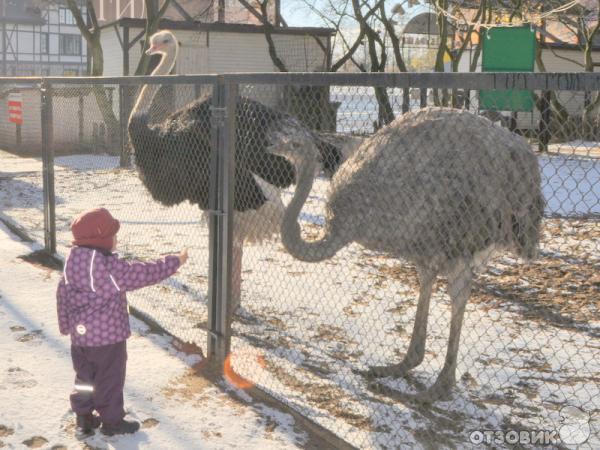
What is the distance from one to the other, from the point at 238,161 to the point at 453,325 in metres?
1.66

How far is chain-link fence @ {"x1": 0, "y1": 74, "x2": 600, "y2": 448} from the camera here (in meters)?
3.67

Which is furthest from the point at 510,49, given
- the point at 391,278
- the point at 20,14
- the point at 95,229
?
the point at 20,14

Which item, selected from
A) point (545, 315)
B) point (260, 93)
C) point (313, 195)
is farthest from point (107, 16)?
point (545, 315)

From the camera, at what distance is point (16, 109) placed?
579 inches

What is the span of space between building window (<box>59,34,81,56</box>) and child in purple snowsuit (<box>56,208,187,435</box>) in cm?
3980

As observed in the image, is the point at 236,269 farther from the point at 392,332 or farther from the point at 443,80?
the point at 443,80

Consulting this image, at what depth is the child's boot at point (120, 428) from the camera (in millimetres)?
3436

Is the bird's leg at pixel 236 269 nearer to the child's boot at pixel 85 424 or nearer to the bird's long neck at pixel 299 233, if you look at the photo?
the bird's long neck at pixel 299 233

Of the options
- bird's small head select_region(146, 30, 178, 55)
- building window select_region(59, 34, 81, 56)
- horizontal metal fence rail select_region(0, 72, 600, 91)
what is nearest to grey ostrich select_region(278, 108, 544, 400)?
horizontal metal fence rail select_region(0, 72, 600, 91)

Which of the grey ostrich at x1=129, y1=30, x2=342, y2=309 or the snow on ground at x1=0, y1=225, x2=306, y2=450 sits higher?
the grey ostrich at x1=129, y1=30, x2=342, y2=309

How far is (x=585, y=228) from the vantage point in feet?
26.9

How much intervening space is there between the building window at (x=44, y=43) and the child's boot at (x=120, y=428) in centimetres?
3940

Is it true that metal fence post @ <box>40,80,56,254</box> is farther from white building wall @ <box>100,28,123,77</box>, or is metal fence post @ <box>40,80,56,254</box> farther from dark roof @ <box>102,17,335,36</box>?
white building wall @ <box>100,28,123,77</box>

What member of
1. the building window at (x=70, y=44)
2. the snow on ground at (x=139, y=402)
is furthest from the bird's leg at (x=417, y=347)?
the building window at (x=70, y=44)
